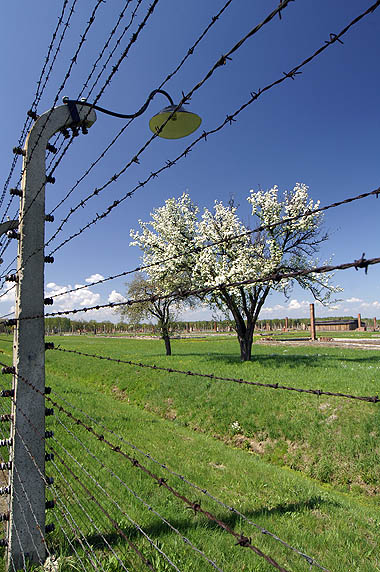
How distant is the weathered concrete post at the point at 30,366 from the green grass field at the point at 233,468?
47cm

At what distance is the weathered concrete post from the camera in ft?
13.7

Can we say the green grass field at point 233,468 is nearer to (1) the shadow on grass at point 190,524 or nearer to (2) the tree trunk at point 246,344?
(1) the shadow on grass at point 190,524

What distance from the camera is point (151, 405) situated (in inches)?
651

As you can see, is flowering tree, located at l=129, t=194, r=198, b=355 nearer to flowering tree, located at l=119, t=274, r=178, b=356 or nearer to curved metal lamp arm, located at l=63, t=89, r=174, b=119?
flowering tree, located at l=119, t=274, r=178, b=356

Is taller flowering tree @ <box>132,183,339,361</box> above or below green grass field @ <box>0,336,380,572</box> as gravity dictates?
above

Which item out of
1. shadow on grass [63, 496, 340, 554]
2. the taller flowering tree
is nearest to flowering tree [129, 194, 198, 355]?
the taller flowering tree

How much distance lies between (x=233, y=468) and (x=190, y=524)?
148 inches

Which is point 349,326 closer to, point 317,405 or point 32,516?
point 317,405

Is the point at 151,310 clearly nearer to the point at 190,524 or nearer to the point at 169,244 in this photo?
the point at 169,244

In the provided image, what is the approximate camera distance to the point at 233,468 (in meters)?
8.98

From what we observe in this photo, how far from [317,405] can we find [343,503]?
4.71 m

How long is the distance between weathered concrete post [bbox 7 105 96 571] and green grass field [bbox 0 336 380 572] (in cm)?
47

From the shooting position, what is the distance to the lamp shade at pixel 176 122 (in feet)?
12.4

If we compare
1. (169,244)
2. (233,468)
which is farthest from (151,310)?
(233,468)
